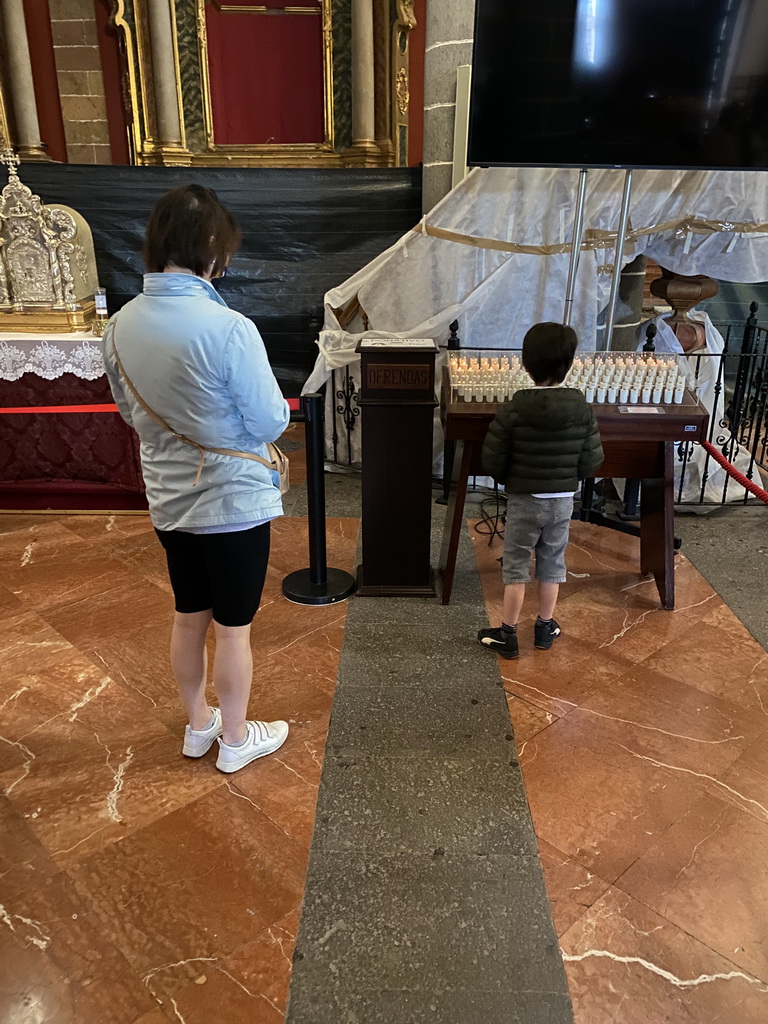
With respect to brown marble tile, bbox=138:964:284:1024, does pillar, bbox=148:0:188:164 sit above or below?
above

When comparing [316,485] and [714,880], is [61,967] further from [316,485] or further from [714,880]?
[316,485]

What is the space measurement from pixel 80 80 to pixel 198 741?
8.66 meters

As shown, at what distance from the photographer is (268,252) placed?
6188 mm

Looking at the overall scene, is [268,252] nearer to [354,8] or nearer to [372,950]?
[354,8]

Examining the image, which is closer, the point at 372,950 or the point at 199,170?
the point at 372,950

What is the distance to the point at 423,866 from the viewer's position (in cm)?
199

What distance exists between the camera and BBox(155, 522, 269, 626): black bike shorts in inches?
78.0

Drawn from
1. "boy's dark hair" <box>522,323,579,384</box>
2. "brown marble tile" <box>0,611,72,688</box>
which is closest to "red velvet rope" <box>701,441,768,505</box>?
"boy's dark hair" <box>522,323,579,384</box>

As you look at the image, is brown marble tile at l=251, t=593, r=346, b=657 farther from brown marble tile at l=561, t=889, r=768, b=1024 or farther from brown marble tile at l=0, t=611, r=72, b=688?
brown marble tile at l=561, t=889, r=768, b=1024

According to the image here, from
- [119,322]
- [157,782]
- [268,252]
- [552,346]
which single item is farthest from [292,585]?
[268,252]

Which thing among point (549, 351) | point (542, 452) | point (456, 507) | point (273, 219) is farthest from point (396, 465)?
point (273, 219)

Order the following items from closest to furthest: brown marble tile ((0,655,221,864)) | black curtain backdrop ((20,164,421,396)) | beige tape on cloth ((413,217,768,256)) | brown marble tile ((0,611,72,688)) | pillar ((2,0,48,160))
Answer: brown marble tile ((0,655,221,864)) < brown marble tile ((0,611,72,688)) < beige tape on cloth ((413,217,768,256)) < black curtain backdrop ((20,164,421,396)) < pillar ((2,0,48,160))

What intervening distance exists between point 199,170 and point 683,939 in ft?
21.1

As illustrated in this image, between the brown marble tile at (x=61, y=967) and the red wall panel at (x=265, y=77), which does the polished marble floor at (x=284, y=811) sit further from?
the red wall panel at (x=265, y=77)
